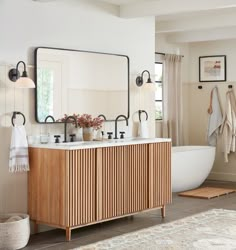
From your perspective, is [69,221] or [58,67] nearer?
[69,221]

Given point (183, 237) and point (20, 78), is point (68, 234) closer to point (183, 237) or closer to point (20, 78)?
point (183, 237)

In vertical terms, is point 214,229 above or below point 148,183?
below

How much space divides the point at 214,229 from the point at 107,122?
1.77m

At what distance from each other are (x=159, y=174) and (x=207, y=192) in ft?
6.64

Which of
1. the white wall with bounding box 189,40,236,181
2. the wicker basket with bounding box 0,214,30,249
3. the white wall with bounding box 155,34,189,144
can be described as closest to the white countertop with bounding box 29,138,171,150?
the wicker basket with bounding box 0,214,30,249

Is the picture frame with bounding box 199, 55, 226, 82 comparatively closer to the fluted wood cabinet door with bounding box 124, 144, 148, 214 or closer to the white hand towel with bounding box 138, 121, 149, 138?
the white hand towel with bounding box 138, 121, 149, 138

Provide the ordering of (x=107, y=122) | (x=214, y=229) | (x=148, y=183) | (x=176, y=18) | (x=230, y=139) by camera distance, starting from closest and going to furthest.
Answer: (x=214, y=229)
(x=148, y=183)
(x=107, y=122)
(x=176, y=18)
(x=230, y=139)

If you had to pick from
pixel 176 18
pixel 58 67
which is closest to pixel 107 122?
pixel 58 67

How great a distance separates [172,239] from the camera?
5.21m

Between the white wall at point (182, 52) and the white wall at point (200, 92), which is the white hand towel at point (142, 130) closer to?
the white wall at point (182, 52)

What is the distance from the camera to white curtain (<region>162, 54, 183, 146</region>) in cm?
901

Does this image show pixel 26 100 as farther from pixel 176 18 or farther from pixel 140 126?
pixel 176 18

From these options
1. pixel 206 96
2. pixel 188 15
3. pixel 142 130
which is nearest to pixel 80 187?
pixel 142 130

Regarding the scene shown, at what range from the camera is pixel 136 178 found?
19.3 ft
